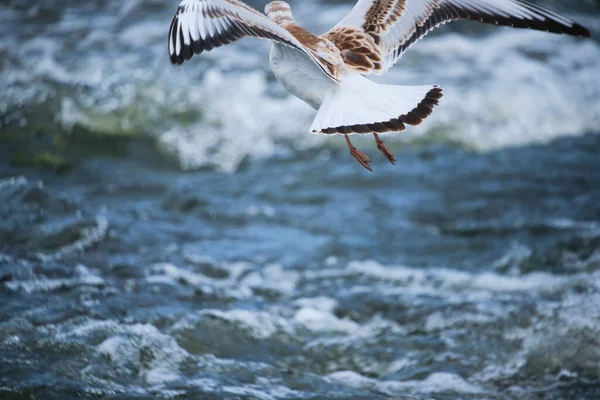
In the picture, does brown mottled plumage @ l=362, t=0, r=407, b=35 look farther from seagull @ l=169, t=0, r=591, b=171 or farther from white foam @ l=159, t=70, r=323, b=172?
white foam @ l=159, t=70, r=323, b=172

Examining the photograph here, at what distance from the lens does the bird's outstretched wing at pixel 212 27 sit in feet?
14.2

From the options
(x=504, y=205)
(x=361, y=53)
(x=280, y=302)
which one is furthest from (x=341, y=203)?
(x=361, y=53)

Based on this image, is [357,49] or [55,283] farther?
[55,283]

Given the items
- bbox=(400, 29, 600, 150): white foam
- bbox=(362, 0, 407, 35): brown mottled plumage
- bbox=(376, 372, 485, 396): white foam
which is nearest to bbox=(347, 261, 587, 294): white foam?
bbox=(376, 372, 485, 396): white foam

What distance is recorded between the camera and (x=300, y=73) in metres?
4.63

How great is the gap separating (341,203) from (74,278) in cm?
313

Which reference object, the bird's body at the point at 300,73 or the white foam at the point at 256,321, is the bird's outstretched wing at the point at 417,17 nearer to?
the bird's body at the point at 300,73

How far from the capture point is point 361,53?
15.9 ft

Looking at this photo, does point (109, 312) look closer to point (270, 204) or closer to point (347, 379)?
point (347, 379)

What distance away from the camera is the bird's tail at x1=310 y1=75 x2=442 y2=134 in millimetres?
4047

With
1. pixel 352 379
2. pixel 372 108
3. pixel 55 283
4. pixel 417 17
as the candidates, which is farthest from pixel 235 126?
pixel 372 108

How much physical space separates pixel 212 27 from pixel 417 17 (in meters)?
1.50

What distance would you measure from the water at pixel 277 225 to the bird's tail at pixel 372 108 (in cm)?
174

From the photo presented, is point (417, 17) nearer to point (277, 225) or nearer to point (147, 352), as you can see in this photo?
point (147, 352)
